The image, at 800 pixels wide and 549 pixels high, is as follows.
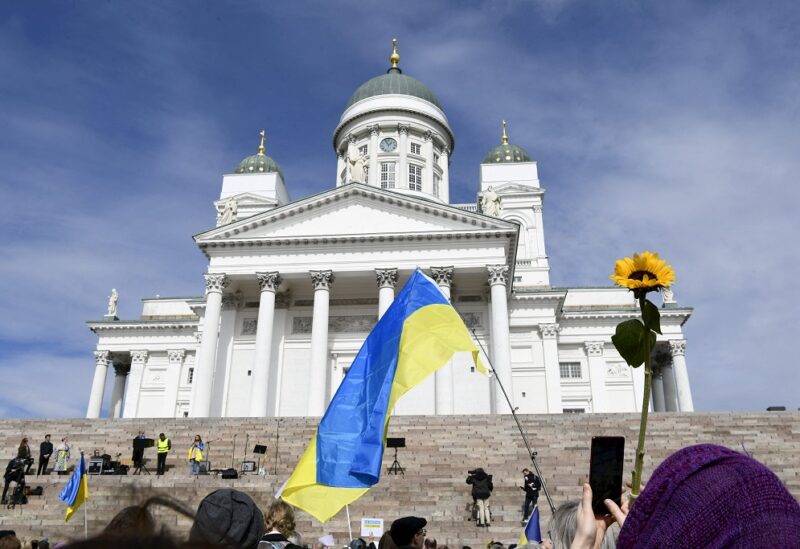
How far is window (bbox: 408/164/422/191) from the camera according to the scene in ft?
168

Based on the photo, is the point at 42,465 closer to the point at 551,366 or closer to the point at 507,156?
the point at 551,366

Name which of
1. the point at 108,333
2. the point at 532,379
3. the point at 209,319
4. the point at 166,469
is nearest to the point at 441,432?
the point at 166,469

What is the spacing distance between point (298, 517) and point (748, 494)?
47.7 ft

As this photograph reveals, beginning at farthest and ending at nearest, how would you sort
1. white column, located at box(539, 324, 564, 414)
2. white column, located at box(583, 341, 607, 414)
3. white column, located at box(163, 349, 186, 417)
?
white column, located at box(163, 349, 186, 417) → white column, located at box(583, 341, 607, 414) → white column, located at box(539, 324, 564, 414)

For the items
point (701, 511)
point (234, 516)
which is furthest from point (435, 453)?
point (701, 511)

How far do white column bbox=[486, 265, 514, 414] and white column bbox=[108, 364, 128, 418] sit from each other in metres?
31.0

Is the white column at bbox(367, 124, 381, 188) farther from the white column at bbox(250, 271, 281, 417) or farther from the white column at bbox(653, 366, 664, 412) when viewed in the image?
the white column at bbox(653, 366, 664, 412)

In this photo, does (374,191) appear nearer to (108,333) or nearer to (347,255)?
(347,255)

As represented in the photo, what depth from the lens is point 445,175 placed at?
179 feet

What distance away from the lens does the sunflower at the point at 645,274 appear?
303 cm

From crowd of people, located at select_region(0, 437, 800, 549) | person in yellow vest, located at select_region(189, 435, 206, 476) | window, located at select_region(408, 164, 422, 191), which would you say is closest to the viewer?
crowd of people, located at select_region(0, 437, 800, 549)

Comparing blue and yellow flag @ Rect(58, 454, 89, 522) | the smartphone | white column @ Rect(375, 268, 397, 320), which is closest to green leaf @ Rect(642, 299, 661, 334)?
the smartphone

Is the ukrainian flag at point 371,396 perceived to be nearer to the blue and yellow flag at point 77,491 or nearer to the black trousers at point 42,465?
the blue and yellow flag at point 77,491

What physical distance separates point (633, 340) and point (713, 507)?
62.2 inches
